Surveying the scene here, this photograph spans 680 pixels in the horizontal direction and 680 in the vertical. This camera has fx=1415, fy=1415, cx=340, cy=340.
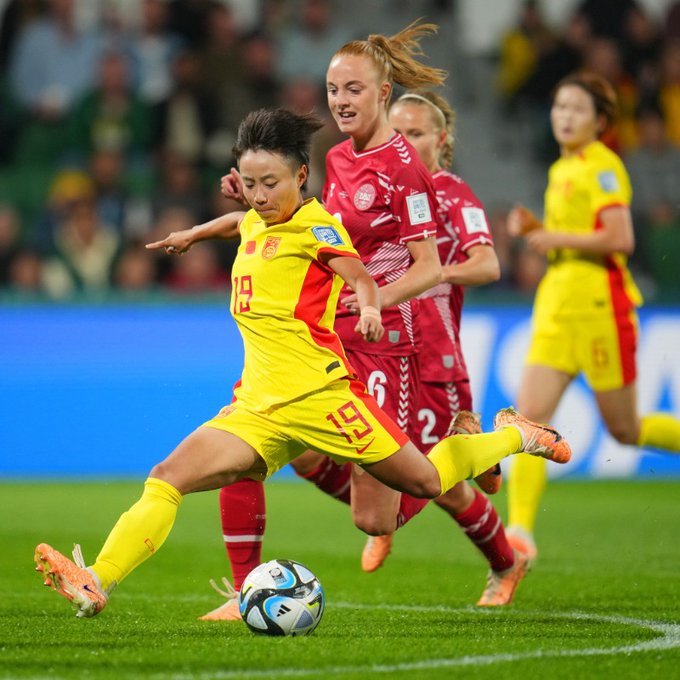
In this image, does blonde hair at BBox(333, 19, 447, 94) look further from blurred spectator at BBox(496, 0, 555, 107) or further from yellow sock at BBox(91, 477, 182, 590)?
blurred spectator at BBox(496, 0, 555, 107)

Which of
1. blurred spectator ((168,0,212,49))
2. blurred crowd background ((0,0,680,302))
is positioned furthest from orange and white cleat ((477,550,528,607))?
blurred spectator ((168,0,212,49))

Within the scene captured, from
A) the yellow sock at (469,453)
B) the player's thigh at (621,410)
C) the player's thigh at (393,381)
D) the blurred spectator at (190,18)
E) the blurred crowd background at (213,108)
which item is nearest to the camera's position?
the yellow sock at (469,453)

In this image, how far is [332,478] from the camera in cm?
624

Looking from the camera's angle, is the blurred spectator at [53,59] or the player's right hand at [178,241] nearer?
the player's right hand at [178,241]

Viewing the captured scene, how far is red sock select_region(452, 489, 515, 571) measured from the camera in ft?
19.8

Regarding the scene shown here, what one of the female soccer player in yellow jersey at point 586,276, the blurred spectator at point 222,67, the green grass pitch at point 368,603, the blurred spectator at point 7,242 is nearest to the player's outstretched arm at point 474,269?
the green grass pitch at point 368,603

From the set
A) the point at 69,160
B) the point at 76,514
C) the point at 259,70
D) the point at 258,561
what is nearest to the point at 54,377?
the point at 76,514

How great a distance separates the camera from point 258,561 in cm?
556

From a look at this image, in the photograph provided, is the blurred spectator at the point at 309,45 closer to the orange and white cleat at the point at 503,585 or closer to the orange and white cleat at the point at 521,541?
the orange and white cleat at the point at 521,541

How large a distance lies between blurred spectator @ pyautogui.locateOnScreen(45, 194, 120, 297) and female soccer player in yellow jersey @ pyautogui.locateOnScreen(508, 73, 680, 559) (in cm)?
503

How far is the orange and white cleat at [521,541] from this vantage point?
685 centimetres

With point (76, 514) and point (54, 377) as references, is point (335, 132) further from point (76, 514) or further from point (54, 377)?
point (76, 514)

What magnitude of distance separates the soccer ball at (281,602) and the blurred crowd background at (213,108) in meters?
6.23

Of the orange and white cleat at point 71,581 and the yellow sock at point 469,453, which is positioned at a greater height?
the yellow sock at point 469,453
